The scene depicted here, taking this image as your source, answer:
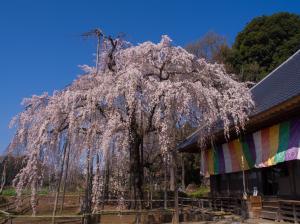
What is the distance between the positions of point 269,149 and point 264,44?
2138 centimetres

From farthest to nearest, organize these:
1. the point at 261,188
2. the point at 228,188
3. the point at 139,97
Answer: the point at 228,188
the point at 261,188
the point at 139,97

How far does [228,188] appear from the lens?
14.6m

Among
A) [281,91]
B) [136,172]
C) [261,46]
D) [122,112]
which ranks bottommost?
[136,172]

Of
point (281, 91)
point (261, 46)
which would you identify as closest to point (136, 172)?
point (281, 91)

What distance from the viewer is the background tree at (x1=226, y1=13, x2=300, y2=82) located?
28.0 m

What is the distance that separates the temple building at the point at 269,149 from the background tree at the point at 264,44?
1516 cm

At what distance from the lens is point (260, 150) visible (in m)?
10.9

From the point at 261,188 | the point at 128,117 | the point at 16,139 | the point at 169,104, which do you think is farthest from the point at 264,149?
the point at 16,139

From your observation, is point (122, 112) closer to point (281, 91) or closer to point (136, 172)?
point (136, 172)

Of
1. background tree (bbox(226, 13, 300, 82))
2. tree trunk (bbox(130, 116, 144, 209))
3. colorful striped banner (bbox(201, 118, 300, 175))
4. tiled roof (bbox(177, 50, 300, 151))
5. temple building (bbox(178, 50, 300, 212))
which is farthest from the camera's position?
background tree (bbox(226, 13, 300, 82))

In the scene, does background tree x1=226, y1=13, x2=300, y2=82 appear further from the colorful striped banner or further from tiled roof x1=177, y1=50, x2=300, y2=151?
the colorful striped banner

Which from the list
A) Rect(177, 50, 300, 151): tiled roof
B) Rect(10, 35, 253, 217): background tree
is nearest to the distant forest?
Rect(177, 50, 300, 151): tiled roof

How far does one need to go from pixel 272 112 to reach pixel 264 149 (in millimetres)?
2021

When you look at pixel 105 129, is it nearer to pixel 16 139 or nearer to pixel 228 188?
pixel 16 139
